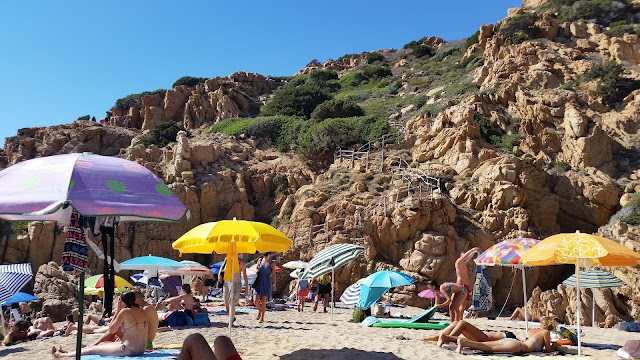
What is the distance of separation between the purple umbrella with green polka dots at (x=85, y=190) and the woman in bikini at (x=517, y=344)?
469cm

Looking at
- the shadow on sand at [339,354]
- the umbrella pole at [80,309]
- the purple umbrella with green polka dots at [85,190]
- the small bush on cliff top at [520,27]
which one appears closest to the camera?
the purple umbrella with green polka dots at [85,190]

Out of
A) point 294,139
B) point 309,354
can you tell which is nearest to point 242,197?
point 294,139

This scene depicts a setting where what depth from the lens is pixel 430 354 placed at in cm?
751

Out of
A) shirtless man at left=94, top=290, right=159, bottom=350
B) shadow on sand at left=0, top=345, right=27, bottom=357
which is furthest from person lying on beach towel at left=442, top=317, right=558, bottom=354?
shadow on sand at left=0, top=345, right=27, bottom=357

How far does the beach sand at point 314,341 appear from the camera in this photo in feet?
24.7

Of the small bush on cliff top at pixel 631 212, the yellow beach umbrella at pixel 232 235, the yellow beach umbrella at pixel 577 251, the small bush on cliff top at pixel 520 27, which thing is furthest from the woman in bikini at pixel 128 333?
the small bush on cliff top at pixel 520 27

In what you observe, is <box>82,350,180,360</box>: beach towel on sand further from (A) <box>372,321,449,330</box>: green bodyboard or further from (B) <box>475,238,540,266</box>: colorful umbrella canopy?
(B) <box>475,238,540,266</box>: colorful umbrella canopy

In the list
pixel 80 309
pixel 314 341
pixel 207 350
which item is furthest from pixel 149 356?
pixel 314 341

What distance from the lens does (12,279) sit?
35.0 ft

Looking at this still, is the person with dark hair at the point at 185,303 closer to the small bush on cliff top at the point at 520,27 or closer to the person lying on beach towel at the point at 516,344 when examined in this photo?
the person lying on beach towel at the point at 516,344

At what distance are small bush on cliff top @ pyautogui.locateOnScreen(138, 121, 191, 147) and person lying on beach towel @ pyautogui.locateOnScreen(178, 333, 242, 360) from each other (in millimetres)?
31449

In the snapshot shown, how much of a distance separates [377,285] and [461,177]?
1128 cm

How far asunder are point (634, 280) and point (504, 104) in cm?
1324

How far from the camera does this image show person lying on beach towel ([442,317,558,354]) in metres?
7.59
